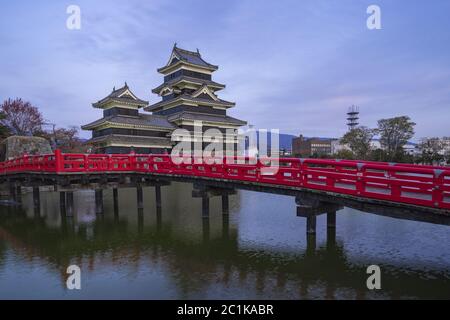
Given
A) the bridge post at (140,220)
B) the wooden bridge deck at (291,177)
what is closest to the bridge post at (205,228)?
the wooden bridge deck at (291,177)

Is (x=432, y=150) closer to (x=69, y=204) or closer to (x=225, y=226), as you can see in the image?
(x=225, y=226)

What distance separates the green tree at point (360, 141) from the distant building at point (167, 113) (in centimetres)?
1782

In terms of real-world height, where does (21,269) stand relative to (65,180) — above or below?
below

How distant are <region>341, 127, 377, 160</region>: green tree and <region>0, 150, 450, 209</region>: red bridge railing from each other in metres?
35.9

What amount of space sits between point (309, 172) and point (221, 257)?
13.3 ft

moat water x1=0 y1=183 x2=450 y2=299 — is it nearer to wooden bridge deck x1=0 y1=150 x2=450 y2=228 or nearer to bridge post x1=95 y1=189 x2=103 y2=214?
bridge post x1=95 y1=189 x2=103 y2=214

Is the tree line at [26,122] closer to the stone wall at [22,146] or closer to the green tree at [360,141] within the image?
the stone wall at [22,146]

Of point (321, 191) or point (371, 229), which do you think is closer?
point (321, 191)

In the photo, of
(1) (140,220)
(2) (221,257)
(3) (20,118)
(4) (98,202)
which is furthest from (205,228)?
(3) (20,118)

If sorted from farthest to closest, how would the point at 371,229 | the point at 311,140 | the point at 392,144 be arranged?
the point at 311,140, the point at 392,144, the point at 371,229

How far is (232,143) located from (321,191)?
112 feet

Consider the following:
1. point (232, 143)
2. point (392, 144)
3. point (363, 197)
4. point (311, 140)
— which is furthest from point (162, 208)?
point (311, 140)
